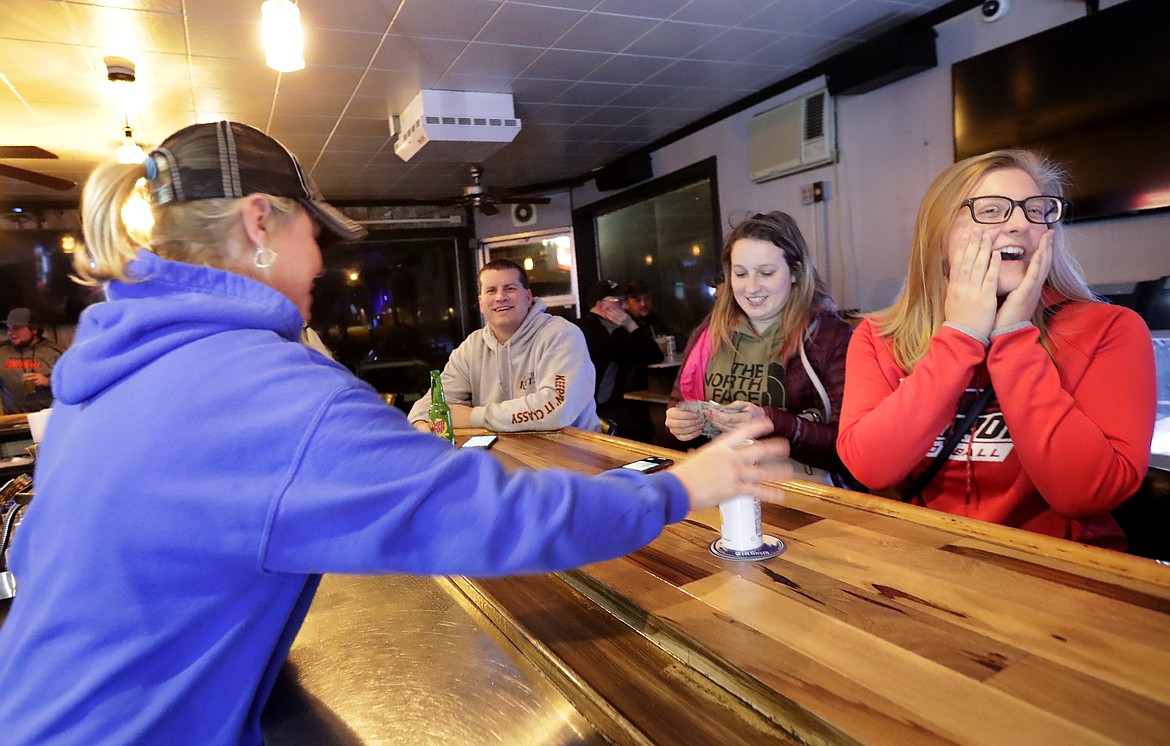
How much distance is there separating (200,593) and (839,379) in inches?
65.8

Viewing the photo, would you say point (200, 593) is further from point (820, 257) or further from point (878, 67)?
point (820, 257)

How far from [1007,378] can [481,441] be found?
1.48m

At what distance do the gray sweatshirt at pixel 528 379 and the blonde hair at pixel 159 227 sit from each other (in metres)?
1.57

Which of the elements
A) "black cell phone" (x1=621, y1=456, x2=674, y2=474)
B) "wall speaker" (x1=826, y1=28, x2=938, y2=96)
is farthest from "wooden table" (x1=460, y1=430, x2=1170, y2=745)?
"wall speaker" (x1=826, y1=28, x2=938, y2=96)

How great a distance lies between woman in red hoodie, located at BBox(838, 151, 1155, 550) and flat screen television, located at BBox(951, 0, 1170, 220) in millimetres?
2002

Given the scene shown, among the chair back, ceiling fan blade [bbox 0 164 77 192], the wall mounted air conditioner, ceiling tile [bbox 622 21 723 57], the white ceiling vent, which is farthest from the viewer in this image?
the wall mounted air conditioner

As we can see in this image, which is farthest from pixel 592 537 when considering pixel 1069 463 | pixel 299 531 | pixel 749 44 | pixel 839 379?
pixel 749 44

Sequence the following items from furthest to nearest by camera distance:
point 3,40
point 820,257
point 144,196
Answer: point 820,257, point 3,40, point 144,196

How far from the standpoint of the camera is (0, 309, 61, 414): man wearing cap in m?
5.50

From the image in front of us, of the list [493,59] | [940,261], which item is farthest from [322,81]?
[940,261]

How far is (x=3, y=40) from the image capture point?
2.93 m

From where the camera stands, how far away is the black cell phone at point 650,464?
1.56 meters

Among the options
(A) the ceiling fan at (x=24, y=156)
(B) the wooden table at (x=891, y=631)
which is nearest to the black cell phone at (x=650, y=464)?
(B) the wooden table at (x=891, y=631)

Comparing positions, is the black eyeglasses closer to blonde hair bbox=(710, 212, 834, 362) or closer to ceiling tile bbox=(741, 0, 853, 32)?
blonde hair bbox=(710, 212, 834, 362)
